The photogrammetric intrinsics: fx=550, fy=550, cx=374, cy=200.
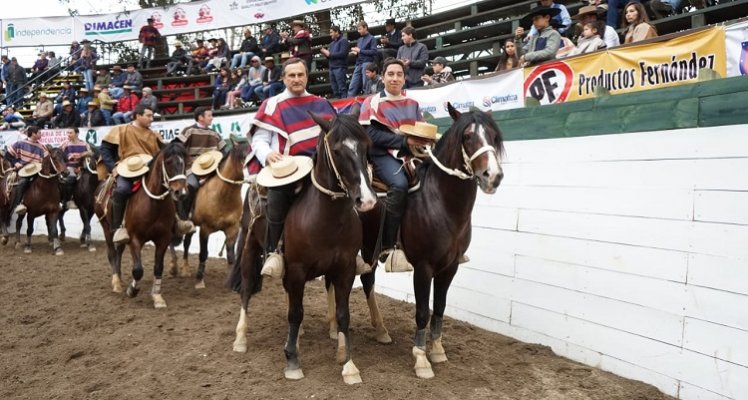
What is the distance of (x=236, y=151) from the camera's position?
7.91 meters

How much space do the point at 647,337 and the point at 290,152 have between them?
314cm

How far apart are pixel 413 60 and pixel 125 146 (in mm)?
5569

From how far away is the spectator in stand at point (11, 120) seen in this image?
63.3 feet

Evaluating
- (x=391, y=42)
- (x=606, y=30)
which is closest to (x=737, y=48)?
(x=606, y=30)

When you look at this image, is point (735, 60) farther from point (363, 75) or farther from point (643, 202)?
point (363, 75)

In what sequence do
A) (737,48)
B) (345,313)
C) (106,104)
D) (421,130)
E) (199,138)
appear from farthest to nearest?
(106,104) < (199,138) < (737,48) < (421,130) < (345,313)

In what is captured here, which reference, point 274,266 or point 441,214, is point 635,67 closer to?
point 441,214

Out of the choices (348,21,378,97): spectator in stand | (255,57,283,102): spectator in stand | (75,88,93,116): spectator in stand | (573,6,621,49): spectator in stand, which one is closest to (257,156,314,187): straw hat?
(573,6,621,49): spectator in stand

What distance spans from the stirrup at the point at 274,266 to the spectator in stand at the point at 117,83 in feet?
53.7

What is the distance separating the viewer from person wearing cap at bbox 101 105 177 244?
6.95 metres

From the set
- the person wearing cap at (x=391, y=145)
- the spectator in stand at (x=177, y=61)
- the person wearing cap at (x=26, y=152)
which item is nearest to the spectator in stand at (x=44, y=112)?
the spectator in stand at (x=177, y=61)

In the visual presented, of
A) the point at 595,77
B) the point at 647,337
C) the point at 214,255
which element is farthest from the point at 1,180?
the point at 647,337

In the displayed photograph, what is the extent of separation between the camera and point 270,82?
1411 cm

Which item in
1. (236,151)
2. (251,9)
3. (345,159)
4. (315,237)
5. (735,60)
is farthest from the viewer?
(251,9)
